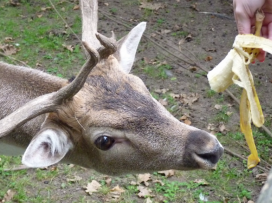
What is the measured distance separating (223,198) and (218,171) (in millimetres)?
509

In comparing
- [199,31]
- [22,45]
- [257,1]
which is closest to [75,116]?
[257,1]

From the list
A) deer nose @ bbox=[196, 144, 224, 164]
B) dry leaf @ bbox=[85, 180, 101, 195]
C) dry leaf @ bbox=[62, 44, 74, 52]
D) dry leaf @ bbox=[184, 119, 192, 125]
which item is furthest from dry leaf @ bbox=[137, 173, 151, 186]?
dry leaf @ bbox=[62, 44, 74, 52]

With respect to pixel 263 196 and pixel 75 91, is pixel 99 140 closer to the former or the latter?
pixel 75 91

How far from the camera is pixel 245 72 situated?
12.5ft

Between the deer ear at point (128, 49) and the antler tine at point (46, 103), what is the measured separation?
2.82 ft

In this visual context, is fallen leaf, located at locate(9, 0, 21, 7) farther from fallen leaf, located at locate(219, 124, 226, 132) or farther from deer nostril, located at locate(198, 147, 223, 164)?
deer nostril, located at locate(198, 147, 223, 164)

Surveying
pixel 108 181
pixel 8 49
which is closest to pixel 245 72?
pixel 108 181

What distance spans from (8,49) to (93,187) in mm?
4079

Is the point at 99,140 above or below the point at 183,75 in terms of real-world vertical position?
above

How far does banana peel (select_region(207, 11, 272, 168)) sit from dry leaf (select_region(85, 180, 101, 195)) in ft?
7.86

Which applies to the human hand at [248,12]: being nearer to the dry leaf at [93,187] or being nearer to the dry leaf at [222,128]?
the dry leaf at [222,128]

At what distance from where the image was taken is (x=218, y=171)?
5.97 metres

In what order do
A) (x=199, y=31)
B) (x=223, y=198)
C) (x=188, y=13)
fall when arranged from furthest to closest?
(x=188, y=13)
(x=199, y=31)
(x=223, y=198)

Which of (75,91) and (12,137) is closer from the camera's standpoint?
(75,91)
